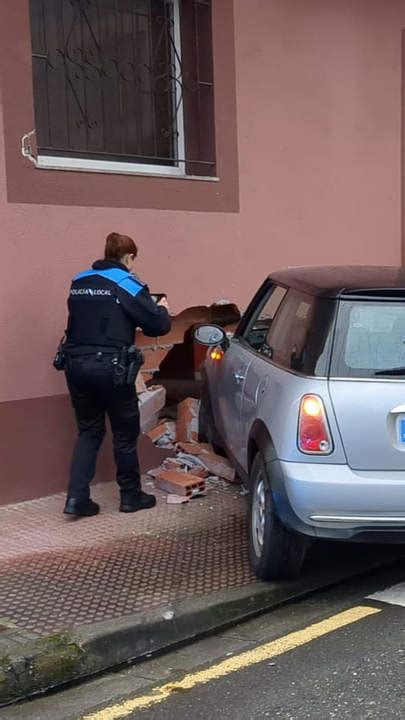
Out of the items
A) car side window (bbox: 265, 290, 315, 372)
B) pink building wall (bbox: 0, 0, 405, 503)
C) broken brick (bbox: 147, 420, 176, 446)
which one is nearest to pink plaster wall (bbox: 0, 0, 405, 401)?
pink building wall (bbox: 0, 0, 405, 503)

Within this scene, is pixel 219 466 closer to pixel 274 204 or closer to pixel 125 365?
pixel 125 365

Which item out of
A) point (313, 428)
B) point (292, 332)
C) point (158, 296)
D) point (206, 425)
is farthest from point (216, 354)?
point (313, 428)

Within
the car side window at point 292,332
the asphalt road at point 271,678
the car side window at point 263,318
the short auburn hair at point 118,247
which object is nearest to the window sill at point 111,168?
the short auburn hair at point 118,247

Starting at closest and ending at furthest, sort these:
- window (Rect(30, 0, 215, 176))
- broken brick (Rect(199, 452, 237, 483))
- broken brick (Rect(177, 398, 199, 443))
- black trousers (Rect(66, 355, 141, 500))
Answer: black trousers (Rect(66, 355, 141, 500)), window (Rect(30, 0, 215, 176)), broken brick (Rect(199, 452, 237, 483)), broken brick (Rect(177, 398, 199, 443))

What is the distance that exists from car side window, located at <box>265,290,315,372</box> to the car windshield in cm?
20

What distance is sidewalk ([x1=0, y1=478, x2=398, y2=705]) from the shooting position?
403 cm

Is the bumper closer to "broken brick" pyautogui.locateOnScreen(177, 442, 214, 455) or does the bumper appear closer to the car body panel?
the car body panel

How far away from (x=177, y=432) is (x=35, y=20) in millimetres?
3377

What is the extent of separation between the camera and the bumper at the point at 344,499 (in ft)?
14.0

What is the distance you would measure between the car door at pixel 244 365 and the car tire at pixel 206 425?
61 centimetres

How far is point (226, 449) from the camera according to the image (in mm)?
6266

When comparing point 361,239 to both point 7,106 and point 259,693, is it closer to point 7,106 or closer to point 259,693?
point 7,106

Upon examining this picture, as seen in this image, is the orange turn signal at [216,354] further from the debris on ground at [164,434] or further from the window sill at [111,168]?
the window sill at [111,168]

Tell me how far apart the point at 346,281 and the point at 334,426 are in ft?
2.94
